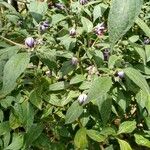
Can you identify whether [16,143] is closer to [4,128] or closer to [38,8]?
[4,128]

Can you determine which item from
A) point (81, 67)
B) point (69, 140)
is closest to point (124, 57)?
point (81, 67)

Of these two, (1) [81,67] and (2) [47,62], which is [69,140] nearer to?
(1) [81,67]

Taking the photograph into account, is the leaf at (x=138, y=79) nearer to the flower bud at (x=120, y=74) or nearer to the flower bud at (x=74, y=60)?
the flower bud at (x=120, y=74)

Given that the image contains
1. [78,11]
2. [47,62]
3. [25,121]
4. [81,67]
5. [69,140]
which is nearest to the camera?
[47,62]

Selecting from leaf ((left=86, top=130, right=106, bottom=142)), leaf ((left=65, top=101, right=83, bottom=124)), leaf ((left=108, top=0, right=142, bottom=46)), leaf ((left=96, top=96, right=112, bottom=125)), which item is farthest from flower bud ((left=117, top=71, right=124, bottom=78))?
leaf ((left=108, top=0, right=142, bottom=46))

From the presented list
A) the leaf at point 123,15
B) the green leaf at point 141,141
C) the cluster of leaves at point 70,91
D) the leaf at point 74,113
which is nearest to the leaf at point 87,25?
the cluster of leaves at point 70,91
